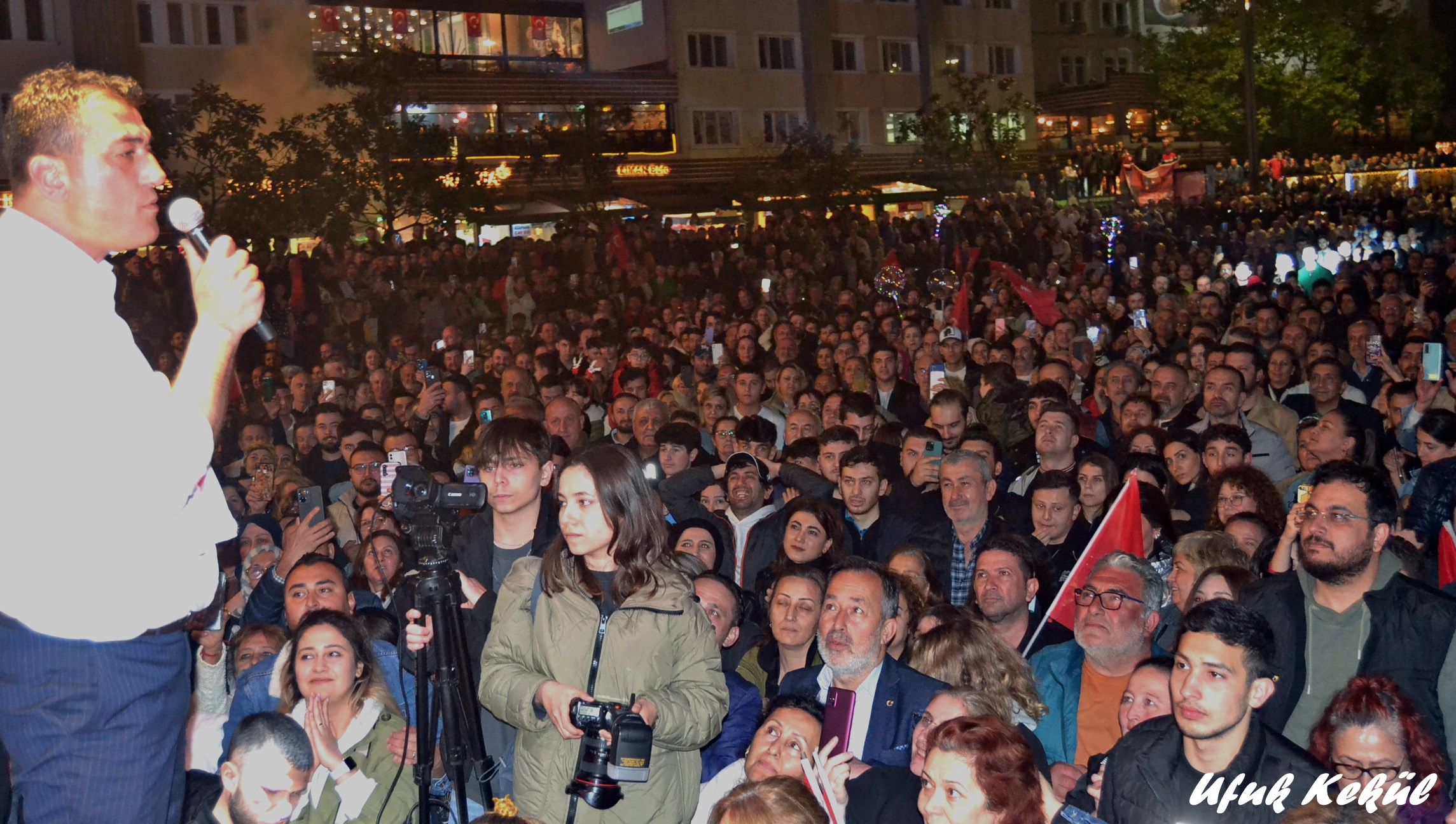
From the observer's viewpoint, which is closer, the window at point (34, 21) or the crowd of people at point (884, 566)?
the crowd of people at point (884, 566)

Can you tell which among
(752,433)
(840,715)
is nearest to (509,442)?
(840,715)

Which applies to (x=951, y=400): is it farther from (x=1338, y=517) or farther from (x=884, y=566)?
(x=1338, y=517)

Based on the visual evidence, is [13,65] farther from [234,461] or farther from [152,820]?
[152,820]

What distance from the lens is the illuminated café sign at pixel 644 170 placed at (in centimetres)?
3866

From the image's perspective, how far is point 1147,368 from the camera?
11297 mm

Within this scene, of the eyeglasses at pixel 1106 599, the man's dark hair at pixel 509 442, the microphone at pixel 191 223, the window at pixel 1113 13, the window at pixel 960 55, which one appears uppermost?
the window at pixel 1113 13

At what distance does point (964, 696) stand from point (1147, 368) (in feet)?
23.9

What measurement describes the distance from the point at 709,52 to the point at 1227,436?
3769 centimetres

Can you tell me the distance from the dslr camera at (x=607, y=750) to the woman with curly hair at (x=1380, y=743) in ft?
6.52

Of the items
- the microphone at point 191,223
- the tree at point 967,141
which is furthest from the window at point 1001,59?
the microphone at point 191,223

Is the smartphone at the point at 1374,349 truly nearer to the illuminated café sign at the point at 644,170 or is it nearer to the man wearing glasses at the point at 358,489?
the man wearing glasses at the point at 358,489

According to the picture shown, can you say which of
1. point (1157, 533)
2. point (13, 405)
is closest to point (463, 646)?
point (13, 405)

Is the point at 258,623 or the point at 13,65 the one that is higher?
the point at 13,65

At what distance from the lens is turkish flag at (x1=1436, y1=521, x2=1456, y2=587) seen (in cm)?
604
